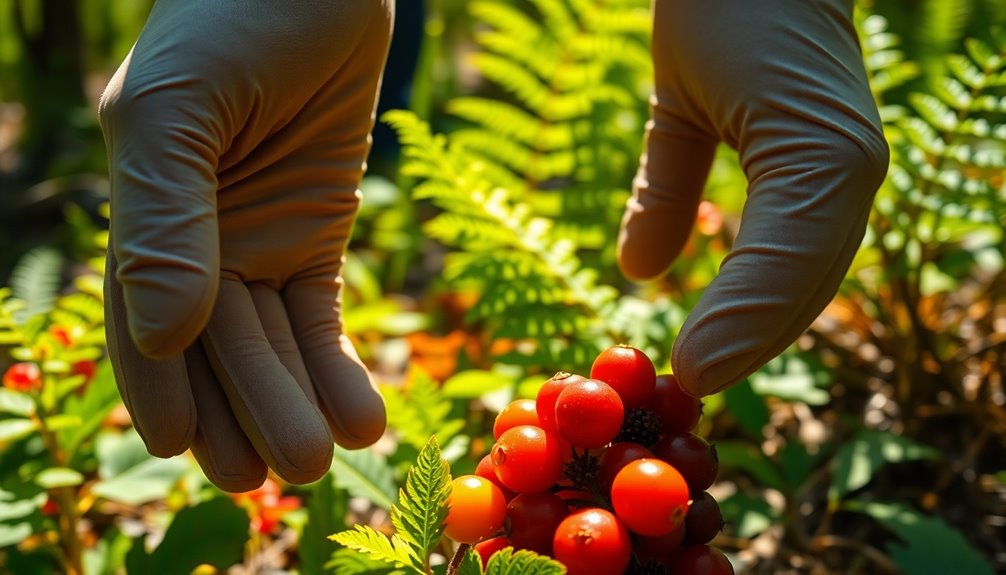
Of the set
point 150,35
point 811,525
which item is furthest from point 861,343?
point 150,35

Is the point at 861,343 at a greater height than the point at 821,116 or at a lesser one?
lesser

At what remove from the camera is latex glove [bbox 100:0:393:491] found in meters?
0.77

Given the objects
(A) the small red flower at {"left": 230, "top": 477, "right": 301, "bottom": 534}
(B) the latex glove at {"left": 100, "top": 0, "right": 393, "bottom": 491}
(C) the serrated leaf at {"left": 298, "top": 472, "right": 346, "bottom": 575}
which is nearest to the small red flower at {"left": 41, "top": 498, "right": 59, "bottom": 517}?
(A) the small red flower at {"left": 230, "top": 477, "right": 301, "bottom": 534}

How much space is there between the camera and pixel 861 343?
175cm

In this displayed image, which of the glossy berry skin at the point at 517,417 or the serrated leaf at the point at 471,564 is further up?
the glossy berry skin at the point at 517,417

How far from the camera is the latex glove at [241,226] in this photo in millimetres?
768

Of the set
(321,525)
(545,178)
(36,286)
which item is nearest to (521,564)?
(321,525)

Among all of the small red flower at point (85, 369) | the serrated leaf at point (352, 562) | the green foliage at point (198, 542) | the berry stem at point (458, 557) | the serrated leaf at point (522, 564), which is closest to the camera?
the serrated leaf at point (522, 564)

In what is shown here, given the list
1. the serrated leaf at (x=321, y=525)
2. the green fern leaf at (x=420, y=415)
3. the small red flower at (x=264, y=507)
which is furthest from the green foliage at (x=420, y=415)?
the small red flower at (x=264, y=507)

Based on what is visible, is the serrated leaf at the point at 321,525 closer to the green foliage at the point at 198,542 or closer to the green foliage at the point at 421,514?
the green foliage at the point at 198,542

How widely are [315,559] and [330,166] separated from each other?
1.53 ft

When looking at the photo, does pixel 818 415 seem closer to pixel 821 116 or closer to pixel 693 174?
pixel 693 174

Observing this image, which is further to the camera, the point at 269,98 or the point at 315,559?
the point at 315,559

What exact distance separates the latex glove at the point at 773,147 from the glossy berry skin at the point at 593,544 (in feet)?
0.57
